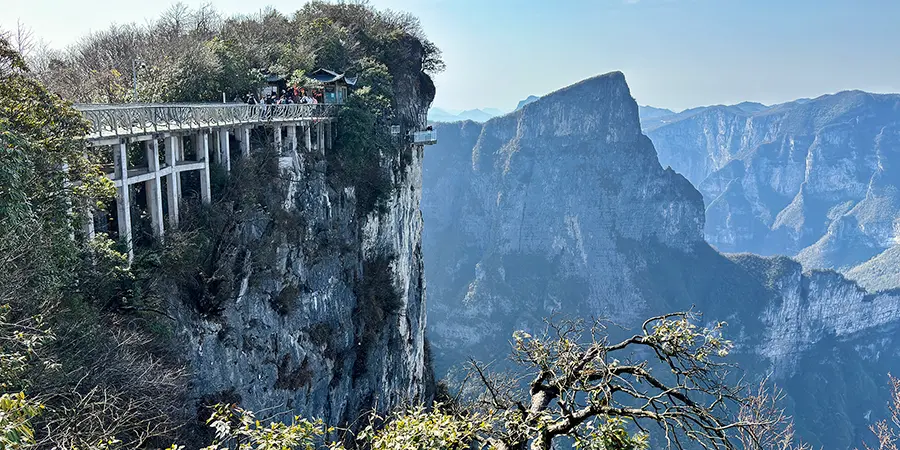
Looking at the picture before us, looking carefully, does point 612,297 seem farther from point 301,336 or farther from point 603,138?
point 301,336

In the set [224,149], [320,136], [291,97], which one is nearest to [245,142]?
[224,149]

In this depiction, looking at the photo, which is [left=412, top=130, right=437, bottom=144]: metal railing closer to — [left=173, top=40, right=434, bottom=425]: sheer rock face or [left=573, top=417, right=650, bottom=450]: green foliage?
[left=173, top=40, right=434, bottom=425]: sheer rock face

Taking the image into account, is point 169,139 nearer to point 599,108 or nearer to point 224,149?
point 224,149

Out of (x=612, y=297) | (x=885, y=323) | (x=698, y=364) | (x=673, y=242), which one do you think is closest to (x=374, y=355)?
(x=698, y=364)

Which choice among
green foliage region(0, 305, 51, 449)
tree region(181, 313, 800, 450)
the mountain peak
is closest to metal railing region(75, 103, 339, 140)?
green foliage region(0, 305, 51, 449)

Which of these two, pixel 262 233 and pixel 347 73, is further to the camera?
pixel 347 73

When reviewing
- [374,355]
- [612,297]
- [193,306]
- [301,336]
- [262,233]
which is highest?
[262,233]
